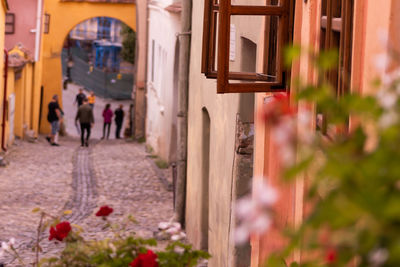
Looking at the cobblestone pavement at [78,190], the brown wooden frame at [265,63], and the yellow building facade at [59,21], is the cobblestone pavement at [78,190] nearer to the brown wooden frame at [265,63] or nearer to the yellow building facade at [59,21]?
the brown wooden frame at [265,63]

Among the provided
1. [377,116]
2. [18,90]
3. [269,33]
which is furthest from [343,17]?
[18,90]

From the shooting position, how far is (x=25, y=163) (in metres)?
21.1

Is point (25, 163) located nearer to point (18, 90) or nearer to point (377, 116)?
point (18, 90)

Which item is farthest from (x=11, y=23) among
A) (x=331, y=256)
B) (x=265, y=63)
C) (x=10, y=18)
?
(x=331, y=256)

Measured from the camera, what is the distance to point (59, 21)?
32.8 metres

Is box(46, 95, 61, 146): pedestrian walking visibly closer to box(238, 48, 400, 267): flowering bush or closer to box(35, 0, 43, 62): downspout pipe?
box(35, 0, 43, 62): downspout pipe

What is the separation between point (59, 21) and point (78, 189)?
16456 mm

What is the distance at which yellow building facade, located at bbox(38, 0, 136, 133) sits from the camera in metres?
32.2

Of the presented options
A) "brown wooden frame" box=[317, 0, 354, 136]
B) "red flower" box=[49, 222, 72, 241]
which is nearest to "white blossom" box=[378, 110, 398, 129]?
"brown wooden frame" box=[317, 0, 354, 136]

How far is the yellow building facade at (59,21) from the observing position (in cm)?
3222

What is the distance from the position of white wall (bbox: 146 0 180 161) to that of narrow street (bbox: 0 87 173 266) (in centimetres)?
65

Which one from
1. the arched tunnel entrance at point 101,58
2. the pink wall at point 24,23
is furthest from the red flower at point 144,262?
the arched tunnel entrance at point 101,58

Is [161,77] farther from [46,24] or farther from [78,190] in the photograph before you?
[46,24]

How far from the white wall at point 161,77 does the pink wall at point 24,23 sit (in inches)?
162
